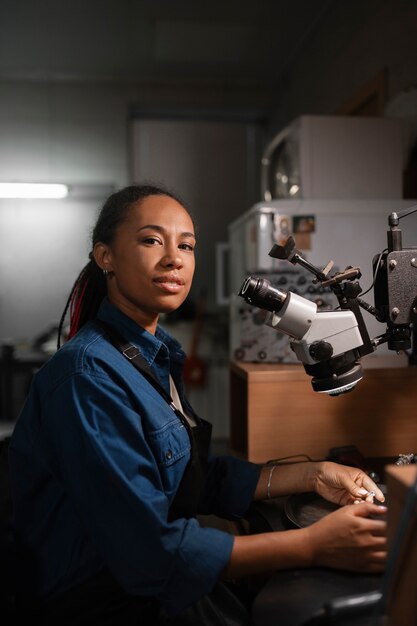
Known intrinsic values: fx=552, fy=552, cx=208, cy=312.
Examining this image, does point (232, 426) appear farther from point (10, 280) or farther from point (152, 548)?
point (10, 280)

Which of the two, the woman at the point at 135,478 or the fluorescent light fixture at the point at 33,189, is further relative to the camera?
the fluorescent light fixture at the point at 33,189

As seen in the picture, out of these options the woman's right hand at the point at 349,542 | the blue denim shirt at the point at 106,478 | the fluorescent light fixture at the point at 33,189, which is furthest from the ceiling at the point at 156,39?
the woman's right hand at the point at 349,542

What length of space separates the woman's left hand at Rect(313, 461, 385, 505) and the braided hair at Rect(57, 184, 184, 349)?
1.87ft

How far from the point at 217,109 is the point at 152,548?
385 cm

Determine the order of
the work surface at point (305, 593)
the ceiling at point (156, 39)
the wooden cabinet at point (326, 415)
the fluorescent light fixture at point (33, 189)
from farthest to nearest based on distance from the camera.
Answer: the fluorescent light fixture at point (33, 189)
the ceiling at point (156, 39)
the wooden cabinet at point (326, 415)
the work surface at point (305, 593)

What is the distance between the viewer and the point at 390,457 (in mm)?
1360

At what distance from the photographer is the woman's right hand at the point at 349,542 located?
2.68ft

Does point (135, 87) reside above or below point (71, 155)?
above

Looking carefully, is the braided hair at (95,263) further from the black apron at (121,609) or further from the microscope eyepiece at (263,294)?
the black apron at (121,609)

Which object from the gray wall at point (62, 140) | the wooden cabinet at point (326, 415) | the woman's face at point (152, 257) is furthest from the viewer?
the gray wall at point (62, 140)

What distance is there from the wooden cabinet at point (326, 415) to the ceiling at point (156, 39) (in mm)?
2337

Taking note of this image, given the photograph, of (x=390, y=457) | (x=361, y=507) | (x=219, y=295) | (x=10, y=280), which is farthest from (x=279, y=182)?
(x=10, y=280)

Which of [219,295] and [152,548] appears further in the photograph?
[219,295]

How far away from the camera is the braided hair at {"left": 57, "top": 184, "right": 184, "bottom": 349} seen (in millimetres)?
1060
